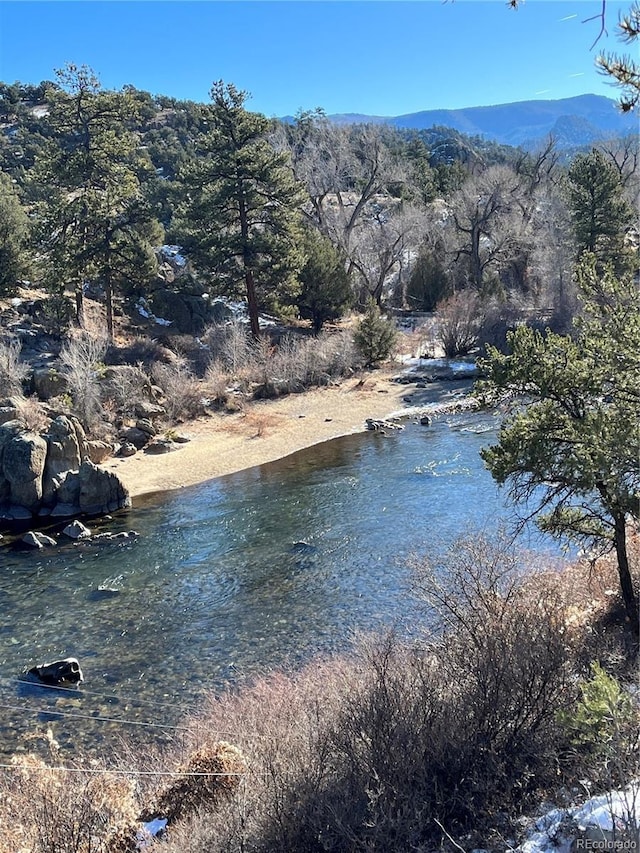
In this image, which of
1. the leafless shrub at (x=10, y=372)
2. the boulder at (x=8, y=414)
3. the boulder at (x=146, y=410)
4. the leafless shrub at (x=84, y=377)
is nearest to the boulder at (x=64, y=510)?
the boulder at (x=8, y=414)

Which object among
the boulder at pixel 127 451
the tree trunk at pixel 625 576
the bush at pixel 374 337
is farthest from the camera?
the bush at pixel 374 337

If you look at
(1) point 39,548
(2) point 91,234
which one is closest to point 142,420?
(1) point 39,548

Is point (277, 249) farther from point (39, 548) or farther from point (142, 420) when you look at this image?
point (39, 548)

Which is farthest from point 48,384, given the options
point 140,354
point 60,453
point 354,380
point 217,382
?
point 354,380

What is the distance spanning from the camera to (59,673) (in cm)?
1109

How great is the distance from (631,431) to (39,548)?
14.2 metres

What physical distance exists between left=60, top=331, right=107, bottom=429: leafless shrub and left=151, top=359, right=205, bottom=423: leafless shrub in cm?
256

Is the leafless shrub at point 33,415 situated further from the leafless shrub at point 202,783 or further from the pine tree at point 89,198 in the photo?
the leafless shrub at point 202,783

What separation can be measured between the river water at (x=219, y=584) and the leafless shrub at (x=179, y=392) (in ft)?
21.4

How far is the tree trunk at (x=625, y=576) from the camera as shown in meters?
9.16

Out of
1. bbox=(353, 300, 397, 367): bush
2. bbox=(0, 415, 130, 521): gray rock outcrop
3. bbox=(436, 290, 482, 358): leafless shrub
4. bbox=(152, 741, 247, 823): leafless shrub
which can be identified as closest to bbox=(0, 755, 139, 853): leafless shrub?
bbox=(152, 741, 247, 823): leafless shrub

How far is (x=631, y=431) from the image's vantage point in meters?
7.89

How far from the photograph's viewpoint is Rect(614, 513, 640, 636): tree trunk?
9164mm

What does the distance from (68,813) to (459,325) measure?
3228cm
